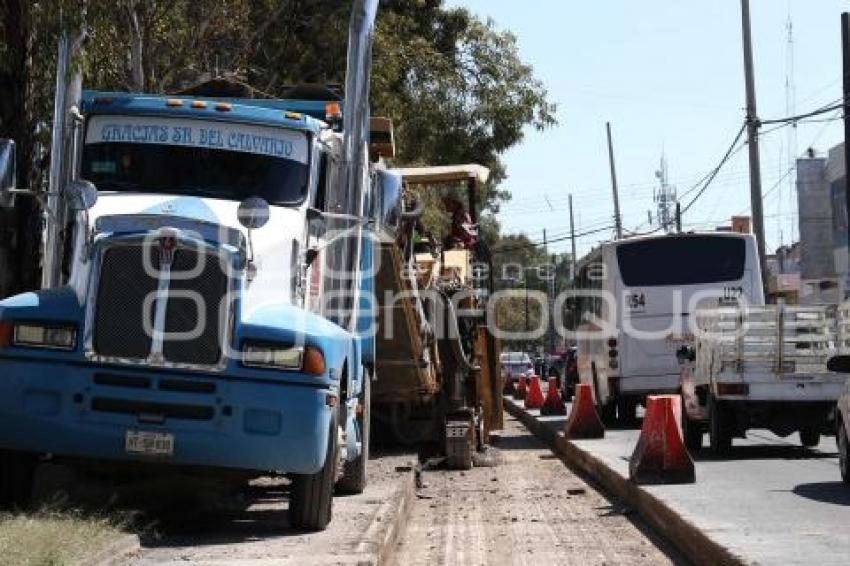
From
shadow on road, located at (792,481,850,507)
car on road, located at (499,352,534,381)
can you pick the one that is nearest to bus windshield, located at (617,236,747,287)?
shadow on road, located at (792,481,850,507)

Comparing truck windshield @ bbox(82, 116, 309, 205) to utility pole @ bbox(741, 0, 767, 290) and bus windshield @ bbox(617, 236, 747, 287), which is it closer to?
bus windshield @ bbox(617, 236, 747, 287)

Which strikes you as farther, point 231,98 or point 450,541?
point 231,98

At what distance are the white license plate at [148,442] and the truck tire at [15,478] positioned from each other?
82 centimetres

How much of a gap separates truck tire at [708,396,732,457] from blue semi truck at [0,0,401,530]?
330 inches

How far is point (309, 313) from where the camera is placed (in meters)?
10.6

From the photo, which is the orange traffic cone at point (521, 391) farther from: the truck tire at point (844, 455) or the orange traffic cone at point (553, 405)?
the truck tire at point (844, 455)

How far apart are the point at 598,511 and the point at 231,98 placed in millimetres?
5207

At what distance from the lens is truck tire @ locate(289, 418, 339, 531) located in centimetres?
1021

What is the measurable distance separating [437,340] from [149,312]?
929 cm

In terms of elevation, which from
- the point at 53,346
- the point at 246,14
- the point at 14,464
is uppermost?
the point at 246,14

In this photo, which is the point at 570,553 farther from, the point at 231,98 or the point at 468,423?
the point at 468,423

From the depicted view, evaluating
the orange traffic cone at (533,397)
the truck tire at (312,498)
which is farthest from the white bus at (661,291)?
the truck tire at (312,498)

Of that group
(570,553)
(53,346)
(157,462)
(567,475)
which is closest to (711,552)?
(570,553)

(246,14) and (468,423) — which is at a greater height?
(246,14)
